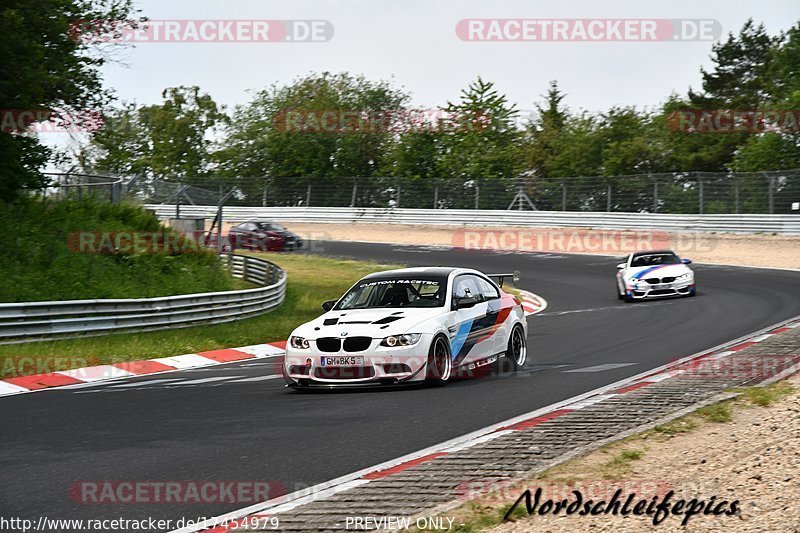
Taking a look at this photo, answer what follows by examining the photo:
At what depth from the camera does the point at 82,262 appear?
22.8 m

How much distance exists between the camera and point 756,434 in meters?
7.72

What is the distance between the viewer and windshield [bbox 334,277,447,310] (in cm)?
1180

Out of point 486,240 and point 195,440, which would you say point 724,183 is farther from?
point 195,440

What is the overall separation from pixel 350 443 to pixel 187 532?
257cm

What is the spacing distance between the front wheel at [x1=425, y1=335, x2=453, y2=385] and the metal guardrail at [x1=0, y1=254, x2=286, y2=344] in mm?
8061

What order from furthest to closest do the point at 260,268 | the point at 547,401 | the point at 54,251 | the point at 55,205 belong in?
the point at 260,268, the point at 55,205, the point at 54,251, the point at 547,401

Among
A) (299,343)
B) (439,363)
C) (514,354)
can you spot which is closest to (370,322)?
(299,343)

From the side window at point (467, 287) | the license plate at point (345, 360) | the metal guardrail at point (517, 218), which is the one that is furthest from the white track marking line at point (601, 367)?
the metal guardrail at point (517, 218)

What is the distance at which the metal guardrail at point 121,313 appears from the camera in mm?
16312

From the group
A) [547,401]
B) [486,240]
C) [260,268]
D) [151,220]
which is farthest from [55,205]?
[486,240]

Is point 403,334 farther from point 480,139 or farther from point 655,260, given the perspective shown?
point 480,139

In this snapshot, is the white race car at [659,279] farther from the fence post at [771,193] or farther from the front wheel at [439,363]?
the fence post at [771,193]

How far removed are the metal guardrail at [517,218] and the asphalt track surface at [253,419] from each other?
21.4m

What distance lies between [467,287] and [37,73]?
49.4ft
